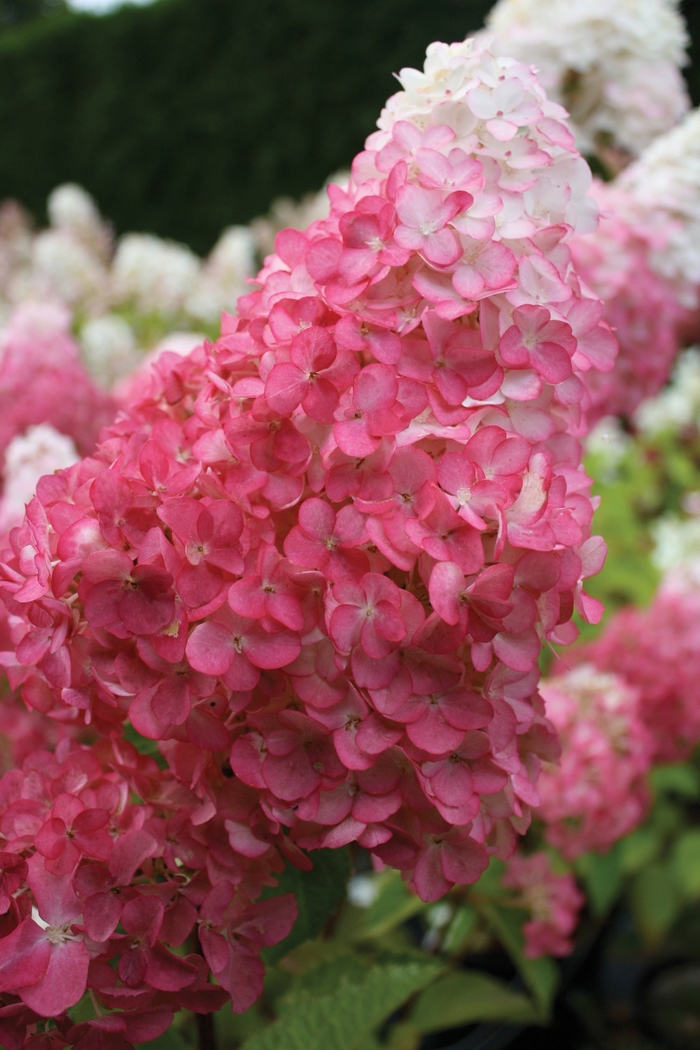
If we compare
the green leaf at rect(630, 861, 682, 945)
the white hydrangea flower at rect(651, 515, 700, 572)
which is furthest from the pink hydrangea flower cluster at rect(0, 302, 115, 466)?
the white hydrangea flower at rect(651, 515, 700, 572)

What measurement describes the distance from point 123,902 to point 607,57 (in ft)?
3.61

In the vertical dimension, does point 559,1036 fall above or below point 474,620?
below

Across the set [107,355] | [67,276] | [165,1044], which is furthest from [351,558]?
[67,276]

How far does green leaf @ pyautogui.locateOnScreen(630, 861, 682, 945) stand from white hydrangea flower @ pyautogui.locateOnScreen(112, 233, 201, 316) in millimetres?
1635

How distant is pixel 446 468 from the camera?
0.41 meters

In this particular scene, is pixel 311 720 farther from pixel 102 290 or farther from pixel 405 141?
pixel 102 290

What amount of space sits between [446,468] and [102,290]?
211 centimetres

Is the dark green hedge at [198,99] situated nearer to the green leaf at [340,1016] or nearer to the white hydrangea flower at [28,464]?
the white hydrangea flower at [28,464]

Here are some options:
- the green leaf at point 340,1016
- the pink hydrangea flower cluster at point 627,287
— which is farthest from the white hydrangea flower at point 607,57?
the green leaf at point 340,1016

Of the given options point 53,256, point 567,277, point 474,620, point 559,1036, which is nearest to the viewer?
point 474,620

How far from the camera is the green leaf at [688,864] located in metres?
1.45

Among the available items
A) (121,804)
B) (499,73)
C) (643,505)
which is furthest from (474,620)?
(643,505)

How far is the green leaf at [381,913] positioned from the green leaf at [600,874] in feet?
1.66

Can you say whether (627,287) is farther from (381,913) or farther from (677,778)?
(677,778)
